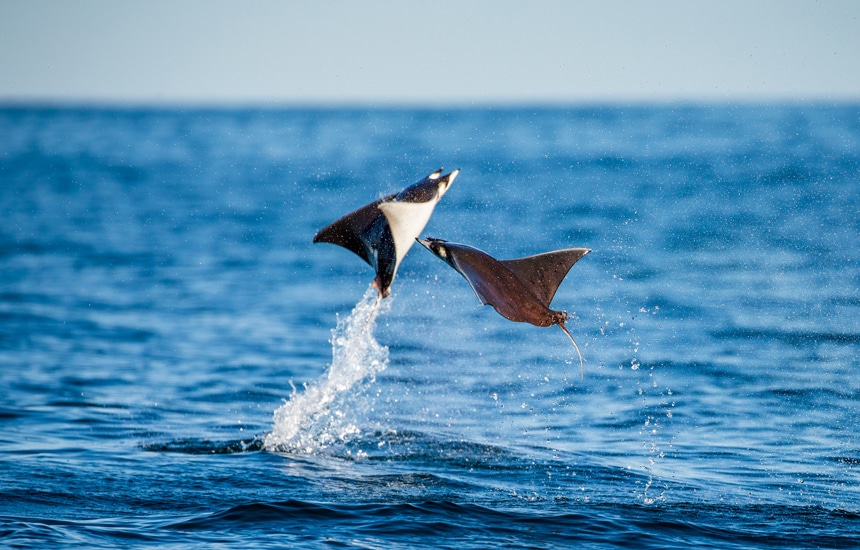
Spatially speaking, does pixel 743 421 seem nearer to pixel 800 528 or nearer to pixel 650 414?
pixel 650 414

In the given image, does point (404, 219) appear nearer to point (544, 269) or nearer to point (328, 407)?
point (544, 269)

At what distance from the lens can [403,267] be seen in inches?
876

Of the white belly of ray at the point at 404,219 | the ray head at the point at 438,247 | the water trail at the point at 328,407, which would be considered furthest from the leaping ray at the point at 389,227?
the water trail at the point at 328,407

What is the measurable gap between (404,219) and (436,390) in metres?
5.38

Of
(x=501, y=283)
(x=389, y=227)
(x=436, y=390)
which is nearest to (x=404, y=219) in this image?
(x=389, y=227)

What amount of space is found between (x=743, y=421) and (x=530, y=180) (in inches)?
1507

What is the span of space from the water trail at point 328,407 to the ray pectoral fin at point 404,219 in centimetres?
192

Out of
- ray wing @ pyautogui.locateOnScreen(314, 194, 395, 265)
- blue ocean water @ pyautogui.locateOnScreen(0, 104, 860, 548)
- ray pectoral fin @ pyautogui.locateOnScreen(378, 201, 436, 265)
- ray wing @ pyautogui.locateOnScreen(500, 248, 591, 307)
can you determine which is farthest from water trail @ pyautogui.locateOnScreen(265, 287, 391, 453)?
ray wing @ pyautogui.locateOnScreen(500, 248, 591, 307)

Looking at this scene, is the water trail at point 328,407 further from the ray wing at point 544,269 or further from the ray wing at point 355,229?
the ray wing at point 544,269

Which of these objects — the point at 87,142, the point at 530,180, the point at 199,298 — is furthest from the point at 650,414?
the point at 87,142

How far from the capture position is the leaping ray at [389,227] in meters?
7.36

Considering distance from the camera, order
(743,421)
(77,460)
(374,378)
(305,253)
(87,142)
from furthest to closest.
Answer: (87,142), (305,253), (374,378), (743,421), (77,460)

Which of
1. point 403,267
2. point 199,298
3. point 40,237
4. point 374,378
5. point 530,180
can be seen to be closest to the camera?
point 374,378

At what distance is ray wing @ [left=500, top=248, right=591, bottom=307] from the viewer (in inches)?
299
